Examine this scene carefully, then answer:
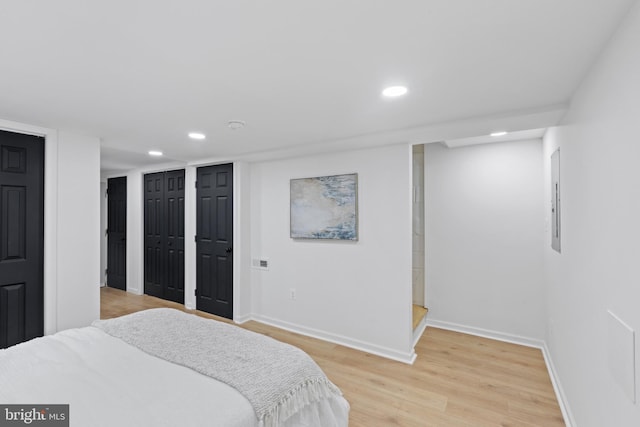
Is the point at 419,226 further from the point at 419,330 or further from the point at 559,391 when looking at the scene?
the point at 559,391

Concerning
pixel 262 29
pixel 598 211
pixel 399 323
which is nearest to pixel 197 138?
pixel 262 29

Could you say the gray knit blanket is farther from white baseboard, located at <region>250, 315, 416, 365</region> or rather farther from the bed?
white baseboard, located at <region>250, 315, 416, 365</region>

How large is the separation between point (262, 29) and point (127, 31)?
1.84 feet

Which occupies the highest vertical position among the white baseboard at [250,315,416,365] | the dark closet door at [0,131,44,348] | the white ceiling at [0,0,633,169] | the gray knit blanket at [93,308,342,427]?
the white ceiling at [0,0,633,169]

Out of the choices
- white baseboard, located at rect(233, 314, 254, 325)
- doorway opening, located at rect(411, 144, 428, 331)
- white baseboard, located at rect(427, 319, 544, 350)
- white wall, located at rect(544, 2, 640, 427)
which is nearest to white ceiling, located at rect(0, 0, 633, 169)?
white wall, located at rect(544, 2, 640, 427)

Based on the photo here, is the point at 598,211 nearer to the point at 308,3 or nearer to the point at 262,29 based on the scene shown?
the point at 308,3

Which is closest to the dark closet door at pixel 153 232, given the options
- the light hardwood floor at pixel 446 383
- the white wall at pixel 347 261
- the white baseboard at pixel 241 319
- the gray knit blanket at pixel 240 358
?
the white baseboard at pixel 241 319

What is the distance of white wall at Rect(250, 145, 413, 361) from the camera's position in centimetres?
307

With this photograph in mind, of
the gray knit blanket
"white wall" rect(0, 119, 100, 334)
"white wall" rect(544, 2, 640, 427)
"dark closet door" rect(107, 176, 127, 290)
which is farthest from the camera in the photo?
"dark closet door" rect(107, 176, 127, 290)

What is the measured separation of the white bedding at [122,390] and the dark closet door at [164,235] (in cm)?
295

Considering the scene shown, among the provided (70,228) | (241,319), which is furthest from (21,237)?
(241,319)

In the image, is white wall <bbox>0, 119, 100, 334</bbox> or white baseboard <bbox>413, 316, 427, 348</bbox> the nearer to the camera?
white wall <bbox>0, 119, 100, 334</bbox>

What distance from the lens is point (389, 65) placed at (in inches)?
60.9

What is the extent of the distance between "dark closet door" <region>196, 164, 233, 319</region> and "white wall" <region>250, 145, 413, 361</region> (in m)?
0.33
